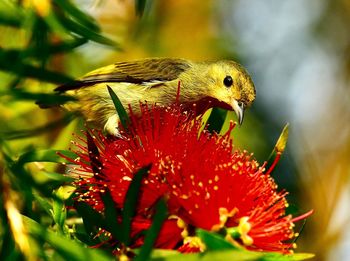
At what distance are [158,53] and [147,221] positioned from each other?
2600 millimetres

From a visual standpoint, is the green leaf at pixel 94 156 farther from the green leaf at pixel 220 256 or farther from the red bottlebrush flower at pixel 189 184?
the green leaf at pixel 220 256

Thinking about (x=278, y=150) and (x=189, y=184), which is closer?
(x=189, y=184)

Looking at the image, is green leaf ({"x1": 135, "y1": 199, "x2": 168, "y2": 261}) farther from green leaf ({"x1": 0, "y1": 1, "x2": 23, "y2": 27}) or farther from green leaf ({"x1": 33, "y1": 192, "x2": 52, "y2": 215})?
green leaf ({"x1": 0, "y1": 1, "x2": 23, "y2": 27})

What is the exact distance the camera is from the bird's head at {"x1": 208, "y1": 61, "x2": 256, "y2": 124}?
10.7 feet

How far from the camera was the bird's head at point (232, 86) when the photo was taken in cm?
326

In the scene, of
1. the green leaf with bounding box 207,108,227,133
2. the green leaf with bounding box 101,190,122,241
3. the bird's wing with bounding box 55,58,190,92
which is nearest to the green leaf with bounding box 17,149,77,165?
the green leaf with bounding box 101,190,122,241

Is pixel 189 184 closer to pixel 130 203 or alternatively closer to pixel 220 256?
pixel 130 203

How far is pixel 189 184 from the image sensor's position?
175 centimetres

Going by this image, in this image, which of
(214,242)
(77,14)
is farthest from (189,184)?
(77,14)

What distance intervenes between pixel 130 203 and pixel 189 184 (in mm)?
195

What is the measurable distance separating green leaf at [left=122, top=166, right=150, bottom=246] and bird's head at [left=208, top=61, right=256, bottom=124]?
1.55m

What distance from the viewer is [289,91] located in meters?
5.82

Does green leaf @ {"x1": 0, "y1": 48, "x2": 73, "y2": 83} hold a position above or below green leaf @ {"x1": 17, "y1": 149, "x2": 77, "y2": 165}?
above

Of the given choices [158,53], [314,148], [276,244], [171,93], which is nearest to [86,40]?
[276,244]
